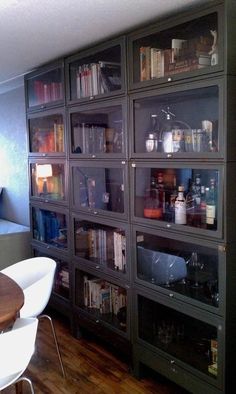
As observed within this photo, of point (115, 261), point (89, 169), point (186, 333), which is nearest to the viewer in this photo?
point (186, 333)

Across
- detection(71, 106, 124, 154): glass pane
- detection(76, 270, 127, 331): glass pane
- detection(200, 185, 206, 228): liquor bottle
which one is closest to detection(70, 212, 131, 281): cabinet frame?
detection(76, 270, 127, 331): glass pane

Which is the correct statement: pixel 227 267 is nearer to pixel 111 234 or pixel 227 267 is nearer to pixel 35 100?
pixel 111 234

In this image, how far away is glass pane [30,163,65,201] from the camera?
11.7ft

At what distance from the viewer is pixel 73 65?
324 cm

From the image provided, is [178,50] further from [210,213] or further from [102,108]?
[210,213]

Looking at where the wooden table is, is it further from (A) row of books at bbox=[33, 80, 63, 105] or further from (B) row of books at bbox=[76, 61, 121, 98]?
(A) row of books at bbox=[33, 80, 63, 105]

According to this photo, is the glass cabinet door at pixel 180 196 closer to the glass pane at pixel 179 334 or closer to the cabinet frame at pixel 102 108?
the cabinet frame at pixel 102 108

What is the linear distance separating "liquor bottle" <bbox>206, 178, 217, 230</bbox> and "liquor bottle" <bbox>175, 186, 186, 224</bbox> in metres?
0.19

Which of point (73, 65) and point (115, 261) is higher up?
point (73, 65)

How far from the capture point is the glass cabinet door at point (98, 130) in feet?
9.27

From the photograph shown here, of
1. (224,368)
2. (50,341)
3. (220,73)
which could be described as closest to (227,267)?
(224,368)

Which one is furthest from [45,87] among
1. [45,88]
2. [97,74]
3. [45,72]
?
[97,74]

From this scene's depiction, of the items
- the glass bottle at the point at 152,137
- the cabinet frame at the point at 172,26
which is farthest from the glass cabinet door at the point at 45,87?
the glass bottle at the point at 152,137

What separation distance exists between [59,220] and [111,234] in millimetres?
812
